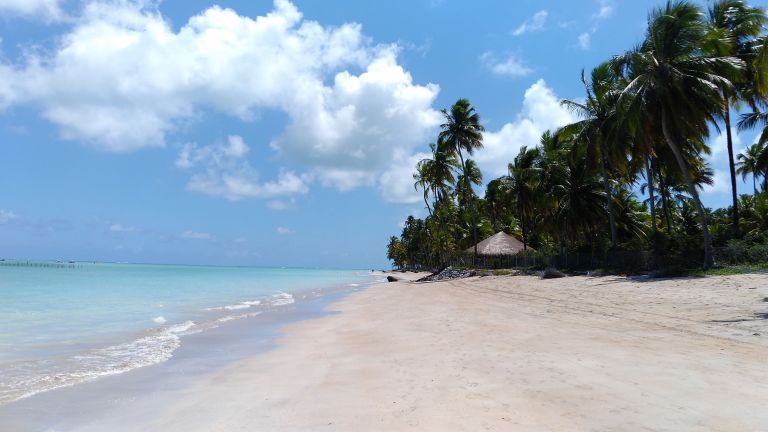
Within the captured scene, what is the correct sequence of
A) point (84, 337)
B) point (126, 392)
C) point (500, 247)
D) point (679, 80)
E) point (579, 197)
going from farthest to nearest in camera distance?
point (500, 247) < point (579, 197) < point (679, 80) < point (84, 337) < point (126, 392)

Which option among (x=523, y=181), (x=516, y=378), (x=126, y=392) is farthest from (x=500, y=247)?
(x=126, y=392)

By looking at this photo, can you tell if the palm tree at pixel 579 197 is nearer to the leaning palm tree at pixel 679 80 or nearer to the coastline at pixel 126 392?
the leaning palm tree at pixel 679 80

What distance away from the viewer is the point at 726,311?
1023 cm

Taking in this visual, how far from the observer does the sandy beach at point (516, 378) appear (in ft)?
15.2

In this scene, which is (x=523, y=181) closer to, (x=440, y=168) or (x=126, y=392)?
(x=440, y=168)

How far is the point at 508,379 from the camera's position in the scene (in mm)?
6047

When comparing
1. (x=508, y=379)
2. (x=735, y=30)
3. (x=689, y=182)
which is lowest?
(x=508, y=379)

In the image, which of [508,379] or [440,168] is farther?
[440,168]

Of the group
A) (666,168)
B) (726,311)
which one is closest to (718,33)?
(666,168)

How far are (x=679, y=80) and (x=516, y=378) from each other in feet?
64.0

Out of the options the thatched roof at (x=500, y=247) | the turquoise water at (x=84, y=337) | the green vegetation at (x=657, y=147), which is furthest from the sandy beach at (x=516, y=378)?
the thatched roof at (x=500, y=247)

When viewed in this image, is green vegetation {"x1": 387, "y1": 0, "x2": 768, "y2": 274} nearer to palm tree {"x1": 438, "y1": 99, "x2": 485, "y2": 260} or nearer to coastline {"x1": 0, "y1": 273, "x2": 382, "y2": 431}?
palm tree {"x1": 438, "y1": 99, "x2": 485, "y2": 260}

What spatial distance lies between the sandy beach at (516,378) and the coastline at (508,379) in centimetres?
2

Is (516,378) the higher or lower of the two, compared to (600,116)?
lower
